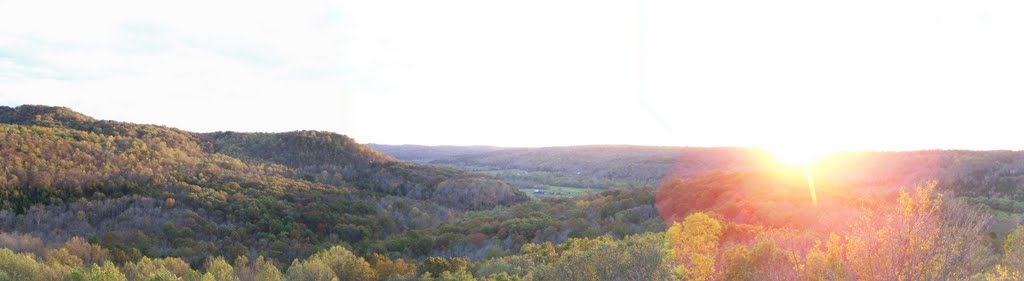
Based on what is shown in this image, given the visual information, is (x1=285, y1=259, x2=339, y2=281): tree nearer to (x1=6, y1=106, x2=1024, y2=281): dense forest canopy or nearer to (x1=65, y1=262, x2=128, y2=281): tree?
(x1=6, y1=106, x2=1024, y2=281): dense forest canopy

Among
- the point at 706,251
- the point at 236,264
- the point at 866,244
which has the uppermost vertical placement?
the point at 866,244

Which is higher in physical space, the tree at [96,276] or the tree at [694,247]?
the tree at [694,247]

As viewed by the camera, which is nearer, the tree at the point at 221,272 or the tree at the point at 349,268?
the tree at the point at 221,272

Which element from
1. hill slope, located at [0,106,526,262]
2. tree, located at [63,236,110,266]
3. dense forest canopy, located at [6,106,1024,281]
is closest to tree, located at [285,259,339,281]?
dense forest canopy, located at [6,106,1024,281]

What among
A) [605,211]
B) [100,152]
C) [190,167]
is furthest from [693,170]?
[100,152]

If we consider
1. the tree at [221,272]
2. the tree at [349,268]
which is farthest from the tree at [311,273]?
the tree at [221,272]

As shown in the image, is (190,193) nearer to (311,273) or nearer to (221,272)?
(221,272)

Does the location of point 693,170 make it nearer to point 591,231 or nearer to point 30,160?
point 591,231

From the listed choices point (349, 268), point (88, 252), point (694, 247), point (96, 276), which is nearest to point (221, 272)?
point (96, 276)

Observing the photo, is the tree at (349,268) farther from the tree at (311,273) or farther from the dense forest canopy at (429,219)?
the tree at (311,273)
